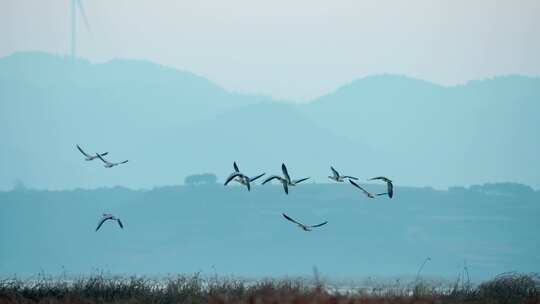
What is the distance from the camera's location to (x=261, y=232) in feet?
416

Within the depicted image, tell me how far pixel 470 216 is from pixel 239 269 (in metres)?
20.0

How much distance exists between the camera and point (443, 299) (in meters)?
33.4

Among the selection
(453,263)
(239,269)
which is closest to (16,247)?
(239,269)

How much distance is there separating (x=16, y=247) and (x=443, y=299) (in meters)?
105

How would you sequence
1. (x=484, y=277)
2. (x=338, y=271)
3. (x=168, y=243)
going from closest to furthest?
(x=484, y=277) < (x=338, y=271) < (x=168, y=243)

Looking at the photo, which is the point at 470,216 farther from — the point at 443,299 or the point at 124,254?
the point at 443,299

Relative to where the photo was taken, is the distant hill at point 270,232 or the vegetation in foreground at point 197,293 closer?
the vegetation in foreground at point 197,293

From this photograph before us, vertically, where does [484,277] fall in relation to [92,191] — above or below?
below

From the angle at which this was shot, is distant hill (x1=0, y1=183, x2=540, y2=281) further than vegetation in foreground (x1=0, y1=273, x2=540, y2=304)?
Yes

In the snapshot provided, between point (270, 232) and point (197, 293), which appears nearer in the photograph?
point (197, 293)

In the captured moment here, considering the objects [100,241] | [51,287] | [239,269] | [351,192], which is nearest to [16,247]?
[100,241]

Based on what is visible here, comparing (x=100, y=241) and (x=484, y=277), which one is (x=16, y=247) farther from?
(x=484, y=277)

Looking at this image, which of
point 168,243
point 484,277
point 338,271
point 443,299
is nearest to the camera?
point 443,299

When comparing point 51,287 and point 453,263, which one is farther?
point 453,263
